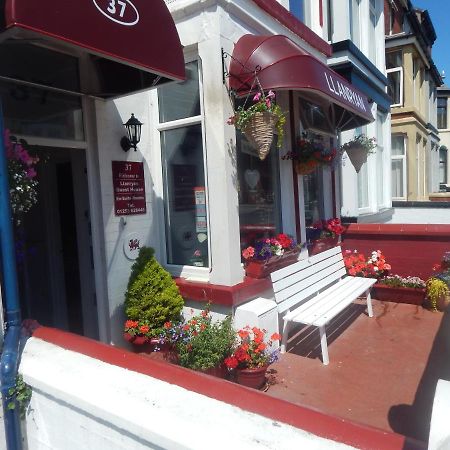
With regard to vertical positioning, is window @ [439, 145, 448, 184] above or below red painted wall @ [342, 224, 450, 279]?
above

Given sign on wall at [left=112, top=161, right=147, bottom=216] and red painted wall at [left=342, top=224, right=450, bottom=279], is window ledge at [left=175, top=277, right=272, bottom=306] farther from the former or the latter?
red painted wall at [left=342, top=224, right=450, bottom=279]

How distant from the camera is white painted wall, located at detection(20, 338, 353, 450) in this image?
1377 millimetres

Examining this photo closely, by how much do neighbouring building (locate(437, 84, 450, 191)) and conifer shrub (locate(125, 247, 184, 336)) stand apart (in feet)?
77.9

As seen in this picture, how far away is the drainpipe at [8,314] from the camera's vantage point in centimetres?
198

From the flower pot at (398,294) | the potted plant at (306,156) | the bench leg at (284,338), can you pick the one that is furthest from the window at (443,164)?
the bench leg at (284,338)

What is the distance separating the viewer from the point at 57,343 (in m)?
2.12

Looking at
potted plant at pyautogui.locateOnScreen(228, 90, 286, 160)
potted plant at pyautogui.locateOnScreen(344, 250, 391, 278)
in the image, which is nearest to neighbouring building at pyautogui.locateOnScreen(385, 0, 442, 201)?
potted plant at pyautogui.locateOnScreen(344, 250, 391, 278)

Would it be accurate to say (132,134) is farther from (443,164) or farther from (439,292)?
(443,164)

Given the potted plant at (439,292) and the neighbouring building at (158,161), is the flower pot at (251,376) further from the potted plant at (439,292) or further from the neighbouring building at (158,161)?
the potted plant at (439,292)

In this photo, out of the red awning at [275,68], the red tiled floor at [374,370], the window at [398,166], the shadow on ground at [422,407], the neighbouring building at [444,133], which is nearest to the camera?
the shadow on ground at [422,407]

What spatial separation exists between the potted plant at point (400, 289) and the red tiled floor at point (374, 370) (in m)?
0.45

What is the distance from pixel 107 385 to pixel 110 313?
7.87 feet

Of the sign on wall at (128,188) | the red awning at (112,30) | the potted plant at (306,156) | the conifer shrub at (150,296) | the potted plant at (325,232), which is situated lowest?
the conifer shrub at (150,296)

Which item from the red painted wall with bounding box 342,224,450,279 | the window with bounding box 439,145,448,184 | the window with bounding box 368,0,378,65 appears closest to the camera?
the red painted wall with bounding box 342,224,450,279
